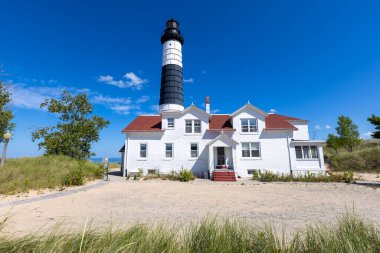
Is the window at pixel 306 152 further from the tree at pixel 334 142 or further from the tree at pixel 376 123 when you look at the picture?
the tree at pixel 334 142

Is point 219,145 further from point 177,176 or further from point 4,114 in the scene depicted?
point 4,114

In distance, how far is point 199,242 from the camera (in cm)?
307

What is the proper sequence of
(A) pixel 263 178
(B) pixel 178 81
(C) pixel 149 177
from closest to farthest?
(A) pixel 263 178 → (C) pixel 149 177 → (B) pixel 178 81

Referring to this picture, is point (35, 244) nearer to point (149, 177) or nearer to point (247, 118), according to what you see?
point (149, 177)

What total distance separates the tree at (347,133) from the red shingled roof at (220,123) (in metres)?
21.7

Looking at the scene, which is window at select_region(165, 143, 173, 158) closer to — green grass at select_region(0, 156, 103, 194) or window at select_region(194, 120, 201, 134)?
window at select_region(194, 120, 201, 134)

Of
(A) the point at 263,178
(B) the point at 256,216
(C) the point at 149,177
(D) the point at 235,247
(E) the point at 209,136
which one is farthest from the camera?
(E) the point at 209,136

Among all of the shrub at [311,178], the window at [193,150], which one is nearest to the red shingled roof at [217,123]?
the window at [193,150]

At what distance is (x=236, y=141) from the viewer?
20594 mm

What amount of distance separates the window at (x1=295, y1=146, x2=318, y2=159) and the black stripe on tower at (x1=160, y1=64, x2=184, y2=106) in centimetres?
1789

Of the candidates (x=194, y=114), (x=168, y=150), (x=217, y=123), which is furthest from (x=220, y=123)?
(x=168, y=150)

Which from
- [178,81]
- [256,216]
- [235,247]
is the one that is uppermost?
[178,81]

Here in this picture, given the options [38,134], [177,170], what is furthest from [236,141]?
[38,134]

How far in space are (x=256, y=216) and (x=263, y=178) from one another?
38.8 feet
